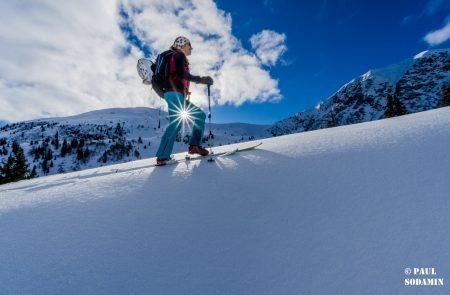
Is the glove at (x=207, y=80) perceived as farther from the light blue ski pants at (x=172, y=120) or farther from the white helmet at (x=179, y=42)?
the white helmet at (x=179, y=42)

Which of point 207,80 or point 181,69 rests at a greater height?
point 181,69

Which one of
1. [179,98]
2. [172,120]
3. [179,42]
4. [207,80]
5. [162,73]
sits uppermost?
[179,42]

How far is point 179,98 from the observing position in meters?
5.47

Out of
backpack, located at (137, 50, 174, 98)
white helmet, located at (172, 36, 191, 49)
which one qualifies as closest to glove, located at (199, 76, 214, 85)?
backpack, located at (137, 50, 174, 98)

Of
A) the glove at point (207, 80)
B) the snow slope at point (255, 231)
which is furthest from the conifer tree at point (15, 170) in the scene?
the snow slope at point (255, 231)

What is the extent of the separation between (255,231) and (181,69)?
4.05 m

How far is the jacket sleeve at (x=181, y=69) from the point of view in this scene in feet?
17.4

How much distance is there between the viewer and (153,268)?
1.81 m

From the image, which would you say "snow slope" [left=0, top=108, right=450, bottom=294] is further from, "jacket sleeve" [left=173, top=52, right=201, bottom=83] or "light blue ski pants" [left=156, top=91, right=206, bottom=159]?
"jacket sleeve" [left=173, top=52, right=201, bottom=83]

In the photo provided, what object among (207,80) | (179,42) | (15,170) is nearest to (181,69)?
(207,80)

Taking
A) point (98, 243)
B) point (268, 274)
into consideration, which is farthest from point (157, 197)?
point (268, 274)

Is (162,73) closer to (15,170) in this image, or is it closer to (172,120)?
Result: (172,120)

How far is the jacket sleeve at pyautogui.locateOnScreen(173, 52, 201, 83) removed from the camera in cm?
531

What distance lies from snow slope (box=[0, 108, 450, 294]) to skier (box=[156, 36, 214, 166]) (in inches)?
87.3
